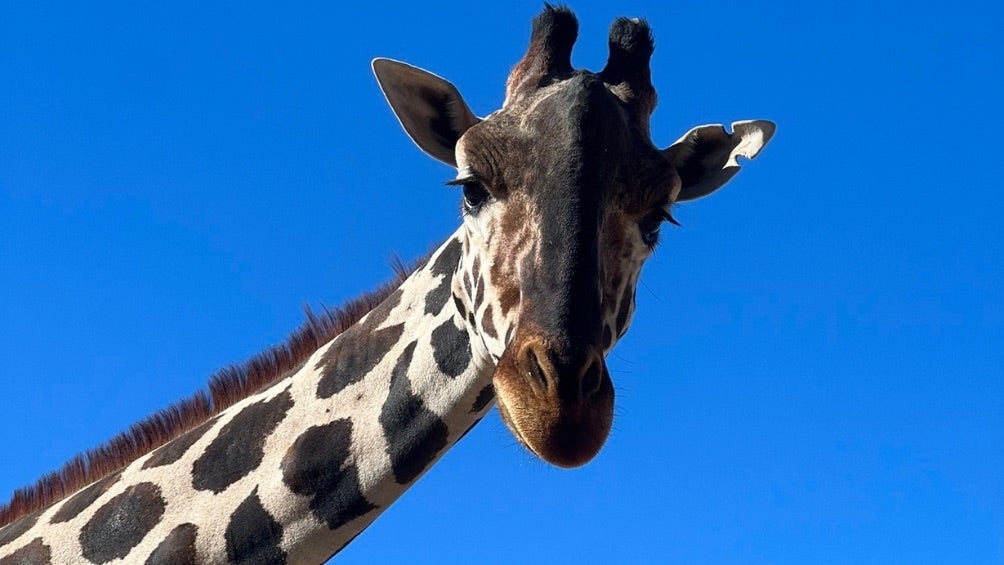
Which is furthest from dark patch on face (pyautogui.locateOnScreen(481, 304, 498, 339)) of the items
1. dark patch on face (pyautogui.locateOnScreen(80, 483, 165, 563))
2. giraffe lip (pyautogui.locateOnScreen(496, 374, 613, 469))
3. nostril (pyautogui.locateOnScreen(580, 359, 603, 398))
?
dark patch on face (pyautogui.locateOnScreen(80, 483, 165, 563))

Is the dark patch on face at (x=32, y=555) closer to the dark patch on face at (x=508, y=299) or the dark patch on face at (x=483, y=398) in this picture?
the dark patch on face at (x=483, y=398)

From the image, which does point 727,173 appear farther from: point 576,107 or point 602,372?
point 602,372

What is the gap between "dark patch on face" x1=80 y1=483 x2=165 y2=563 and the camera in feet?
18.9

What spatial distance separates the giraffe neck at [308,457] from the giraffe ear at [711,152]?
48.4 inches

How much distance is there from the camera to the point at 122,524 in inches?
230

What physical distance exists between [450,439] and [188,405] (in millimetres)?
1744

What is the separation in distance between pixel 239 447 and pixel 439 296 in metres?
1.26

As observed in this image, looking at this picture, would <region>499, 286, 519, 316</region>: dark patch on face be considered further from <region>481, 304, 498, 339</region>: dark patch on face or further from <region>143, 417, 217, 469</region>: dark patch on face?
<region>143, 417, 217, 469</region>: dark patch on face

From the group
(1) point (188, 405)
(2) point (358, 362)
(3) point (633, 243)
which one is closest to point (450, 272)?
(2) point (358, 362)

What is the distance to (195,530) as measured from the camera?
18.5 ft

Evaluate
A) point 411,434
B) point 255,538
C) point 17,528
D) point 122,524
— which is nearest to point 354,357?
point 411,434

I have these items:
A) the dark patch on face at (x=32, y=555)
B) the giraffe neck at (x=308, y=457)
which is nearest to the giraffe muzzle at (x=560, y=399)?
the giraffe neck at (x=308, y=457)

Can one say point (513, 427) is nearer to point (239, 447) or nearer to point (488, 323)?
point (488, 323)

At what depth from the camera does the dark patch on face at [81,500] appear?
6.12 metres
